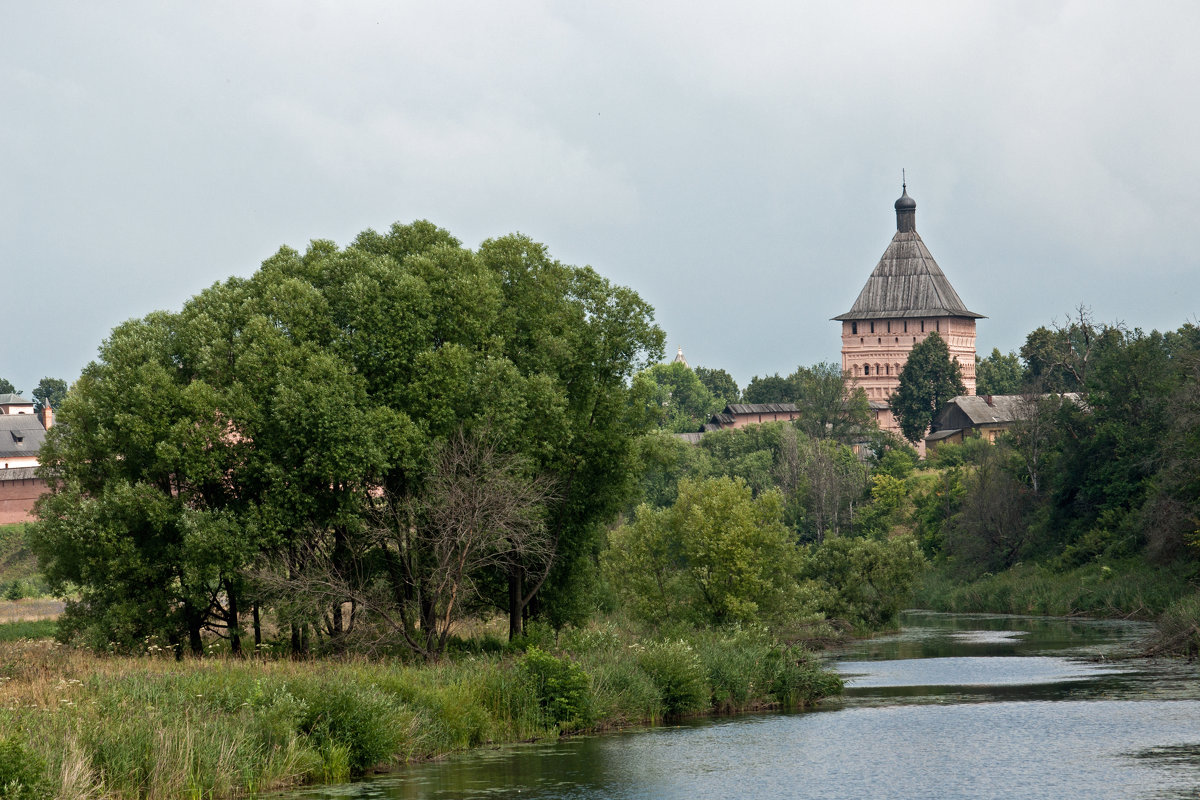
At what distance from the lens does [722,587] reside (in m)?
44.6

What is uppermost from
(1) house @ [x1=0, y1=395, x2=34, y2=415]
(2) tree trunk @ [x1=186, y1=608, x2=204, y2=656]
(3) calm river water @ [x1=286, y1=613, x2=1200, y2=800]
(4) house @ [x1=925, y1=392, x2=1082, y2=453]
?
(1) house @ [x1=0, y1=395, x2=34, y2=415]

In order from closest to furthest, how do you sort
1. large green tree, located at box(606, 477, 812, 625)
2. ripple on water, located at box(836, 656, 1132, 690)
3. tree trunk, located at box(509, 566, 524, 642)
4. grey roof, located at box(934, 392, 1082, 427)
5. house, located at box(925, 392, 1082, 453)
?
1. ripple on water, located at box(836, 656, 1132, 690)
2. tree trunk, located at box(509, 566, 524, 642)
3. large green tree, located at box(606, 477, 812, 625)
4. house, located at box(925, 392, 1082, 453)
5. grey roof, located at box(934, 392, 1082, 427)

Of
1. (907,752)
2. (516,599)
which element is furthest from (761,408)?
(907,752)

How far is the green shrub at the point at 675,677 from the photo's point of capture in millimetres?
29234

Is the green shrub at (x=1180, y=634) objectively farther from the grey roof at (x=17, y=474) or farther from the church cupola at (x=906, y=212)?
the church cupola at (x=906, y=212)

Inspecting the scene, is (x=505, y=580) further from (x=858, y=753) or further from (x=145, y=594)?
(x=858, y=753)

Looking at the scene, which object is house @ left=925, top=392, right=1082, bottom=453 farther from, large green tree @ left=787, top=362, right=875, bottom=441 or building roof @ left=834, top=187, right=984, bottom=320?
building roof @ left=834, top=187, right=984, bottom=320

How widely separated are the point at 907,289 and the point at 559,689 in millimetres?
113086

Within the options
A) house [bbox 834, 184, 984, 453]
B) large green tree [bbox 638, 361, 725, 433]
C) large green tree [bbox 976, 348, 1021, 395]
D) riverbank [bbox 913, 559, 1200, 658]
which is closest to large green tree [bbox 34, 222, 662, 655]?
riverbank [bbox 913, 559, 1200, 658]

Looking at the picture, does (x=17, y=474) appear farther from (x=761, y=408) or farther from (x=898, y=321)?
(x=898, y=321)

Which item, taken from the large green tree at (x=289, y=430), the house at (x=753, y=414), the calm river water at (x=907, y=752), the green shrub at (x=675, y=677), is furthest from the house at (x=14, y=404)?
the green shrub at (x=675, y=677)

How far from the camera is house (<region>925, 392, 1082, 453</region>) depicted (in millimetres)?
108000

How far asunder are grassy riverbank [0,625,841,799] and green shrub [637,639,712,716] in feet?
0.11

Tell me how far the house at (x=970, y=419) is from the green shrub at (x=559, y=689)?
267 feet
